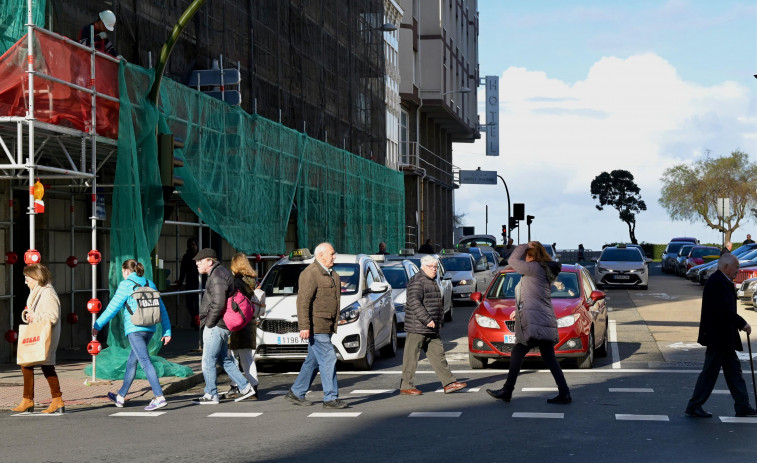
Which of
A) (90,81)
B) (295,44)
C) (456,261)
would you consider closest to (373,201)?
(456,261)

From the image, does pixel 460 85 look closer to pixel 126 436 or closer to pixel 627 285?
pixel 627 285

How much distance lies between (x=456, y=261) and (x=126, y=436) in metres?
23.7

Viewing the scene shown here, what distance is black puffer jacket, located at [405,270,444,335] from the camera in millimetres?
12758

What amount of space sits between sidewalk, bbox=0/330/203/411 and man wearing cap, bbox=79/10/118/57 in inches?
180

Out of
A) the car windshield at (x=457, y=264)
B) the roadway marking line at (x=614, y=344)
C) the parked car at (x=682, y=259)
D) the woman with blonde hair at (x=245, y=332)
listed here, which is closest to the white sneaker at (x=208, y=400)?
the woman with blonde hair at (x=245, y=332)

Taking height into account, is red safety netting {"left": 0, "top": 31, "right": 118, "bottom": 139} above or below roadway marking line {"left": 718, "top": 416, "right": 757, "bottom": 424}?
above

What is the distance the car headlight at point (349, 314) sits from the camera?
1526 cm

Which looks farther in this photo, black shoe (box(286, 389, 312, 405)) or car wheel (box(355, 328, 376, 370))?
car wheel (box(355, 328, 376, 370))

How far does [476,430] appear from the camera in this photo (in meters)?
10.0

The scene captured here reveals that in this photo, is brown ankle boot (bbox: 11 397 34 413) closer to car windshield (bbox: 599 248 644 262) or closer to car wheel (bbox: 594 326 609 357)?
car wheel (bbox: 594 326 609 357)

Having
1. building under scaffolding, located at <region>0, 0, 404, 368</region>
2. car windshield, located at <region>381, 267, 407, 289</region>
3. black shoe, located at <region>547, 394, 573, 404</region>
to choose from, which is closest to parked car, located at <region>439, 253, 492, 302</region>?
building under scaffolding, located at <region>0, 0, 404, 368</region>

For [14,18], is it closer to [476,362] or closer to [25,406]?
[25,406]

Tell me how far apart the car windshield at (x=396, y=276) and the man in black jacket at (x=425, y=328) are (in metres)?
9.27

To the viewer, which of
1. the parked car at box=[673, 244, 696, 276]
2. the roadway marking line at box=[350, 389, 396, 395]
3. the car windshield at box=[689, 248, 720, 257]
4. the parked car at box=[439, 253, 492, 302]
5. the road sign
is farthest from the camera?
the road sign
